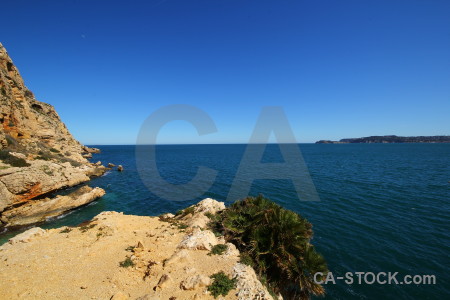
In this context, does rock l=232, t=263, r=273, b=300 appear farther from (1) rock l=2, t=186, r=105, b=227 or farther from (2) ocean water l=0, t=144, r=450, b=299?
(1) rock l=2, t=186, r=105, b=227

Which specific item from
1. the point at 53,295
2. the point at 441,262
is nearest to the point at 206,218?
the point at 53,295

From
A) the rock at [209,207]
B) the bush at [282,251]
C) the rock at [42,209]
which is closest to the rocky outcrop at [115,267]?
the bush at [282,251]

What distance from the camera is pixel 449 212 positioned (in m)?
20.2

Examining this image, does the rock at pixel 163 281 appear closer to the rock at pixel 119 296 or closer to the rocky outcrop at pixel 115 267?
the rocky outcrop at pixel 115 267

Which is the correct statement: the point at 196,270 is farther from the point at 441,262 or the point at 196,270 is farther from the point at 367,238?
the point at 441,262

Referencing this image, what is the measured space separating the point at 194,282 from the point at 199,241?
3.02 metres

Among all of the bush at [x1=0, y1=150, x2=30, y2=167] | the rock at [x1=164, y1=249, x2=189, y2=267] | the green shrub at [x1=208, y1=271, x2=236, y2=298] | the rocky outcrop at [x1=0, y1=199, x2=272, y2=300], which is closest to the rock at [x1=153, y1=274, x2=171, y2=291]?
the rocky outcrop at [x1=0, y1=199, x2=272, y2=300]

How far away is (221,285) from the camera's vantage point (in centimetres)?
835

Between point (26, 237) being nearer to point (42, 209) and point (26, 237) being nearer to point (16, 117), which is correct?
point (42, 209)

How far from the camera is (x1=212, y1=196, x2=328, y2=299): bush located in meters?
8.94

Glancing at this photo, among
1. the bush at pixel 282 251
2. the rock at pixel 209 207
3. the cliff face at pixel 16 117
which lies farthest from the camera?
the cliff face at pixel 16 117

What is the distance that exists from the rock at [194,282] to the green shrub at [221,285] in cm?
26

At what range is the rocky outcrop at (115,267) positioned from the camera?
814 cm
